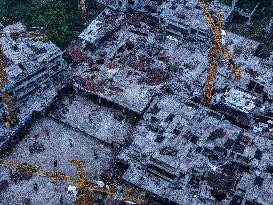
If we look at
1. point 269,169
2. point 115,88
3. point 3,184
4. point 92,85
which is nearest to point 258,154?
point 269,169

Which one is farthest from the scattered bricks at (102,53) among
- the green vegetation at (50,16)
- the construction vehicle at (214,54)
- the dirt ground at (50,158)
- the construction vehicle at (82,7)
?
the construction vehicle at (214,54)

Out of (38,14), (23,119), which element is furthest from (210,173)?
(38,14)

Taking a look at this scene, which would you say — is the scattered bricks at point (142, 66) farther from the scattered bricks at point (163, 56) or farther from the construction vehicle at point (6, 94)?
the construction vehicle at point (6, 94)

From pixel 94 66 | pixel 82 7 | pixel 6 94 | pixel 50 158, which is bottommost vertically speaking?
pixel 50 158

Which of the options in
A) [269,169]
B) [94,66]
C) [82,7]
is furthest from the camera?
[82,7]

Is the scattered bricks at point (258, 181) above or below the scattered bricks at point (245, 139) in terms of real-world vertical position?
below

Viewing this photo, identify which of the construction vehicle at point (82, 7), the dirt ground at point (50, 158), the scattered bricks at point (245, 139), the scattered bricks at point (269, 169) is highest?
the scattered bricks at point (245, 139)

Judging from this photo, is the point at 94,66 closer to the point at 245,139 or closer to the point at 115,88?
the point at 115,88
